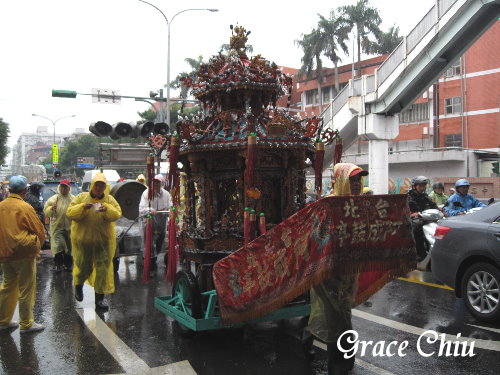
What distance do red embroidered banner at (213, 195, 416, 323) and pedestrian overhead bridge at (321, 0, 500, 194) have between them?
12.7m

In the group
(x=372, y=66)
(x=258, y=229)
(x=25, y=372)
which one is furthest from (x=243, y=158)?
(x=372, y=66)

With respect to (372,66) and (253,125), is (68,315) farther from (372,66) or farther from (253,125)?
(372,66)

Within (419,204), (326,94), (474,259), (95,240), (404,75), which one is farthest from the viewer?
(326,94)

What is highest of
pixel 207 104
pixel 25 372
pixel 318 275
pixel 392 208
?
pixel 207 104

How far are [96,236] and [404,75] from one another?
544 inches

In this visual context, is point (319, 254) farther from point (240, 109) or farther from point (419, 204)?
point (419, 204)

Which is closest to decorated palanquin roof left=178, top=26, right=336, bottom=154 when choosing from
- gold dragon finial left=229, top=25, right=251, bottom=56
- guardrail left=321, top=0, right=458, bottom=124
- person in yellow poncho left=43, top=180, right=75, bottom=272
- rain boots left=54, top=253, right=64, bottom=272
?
gold dragon finial left=229, top=25, right=251, bottom=56

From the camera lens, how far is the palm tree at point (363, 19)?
127ft

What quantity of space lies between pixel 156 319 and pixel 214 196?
1854 millimetres

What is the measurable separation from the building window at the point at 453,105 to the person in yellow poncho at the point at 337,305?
32.3 meters

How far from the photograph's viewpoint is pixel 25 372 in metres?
4.61

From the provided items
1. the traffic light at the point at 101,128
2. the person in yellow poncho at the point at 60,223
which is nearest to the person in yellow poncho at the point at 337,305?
the person in yellow poncho at the point at 60,223

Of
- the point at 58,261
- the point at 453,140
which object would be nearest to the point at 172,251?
the point at 58,261

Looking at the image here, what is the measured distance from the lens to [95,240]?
6.68 metres
